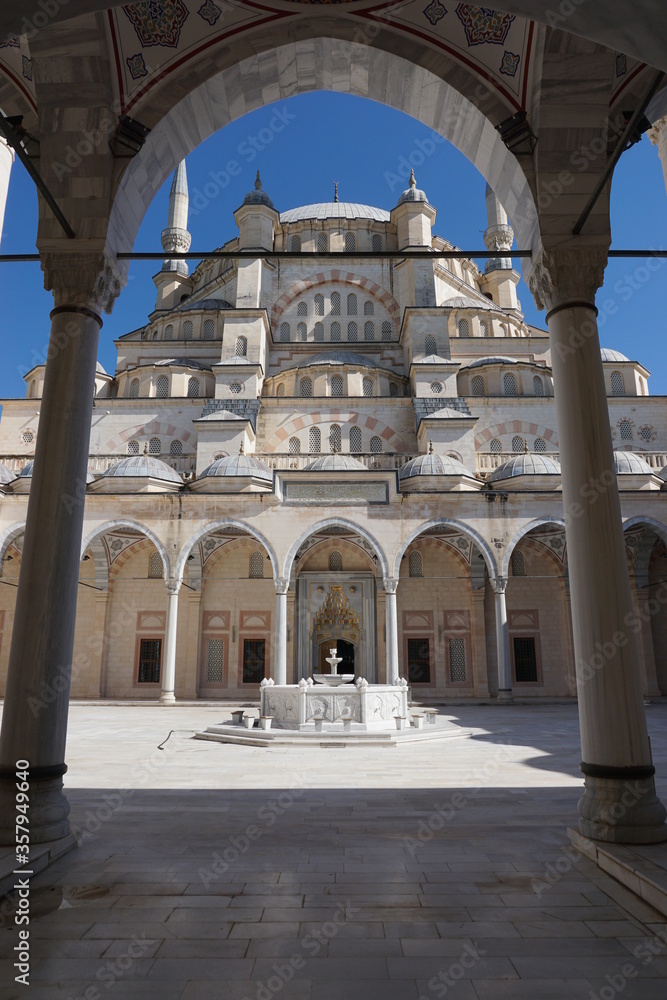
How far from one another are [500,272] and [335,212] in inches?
306

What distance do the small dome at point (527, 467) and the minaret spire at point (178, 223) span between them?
18.6 m

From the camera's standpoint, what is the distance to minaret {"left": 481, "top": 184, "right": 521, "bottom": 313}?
98.4 feet

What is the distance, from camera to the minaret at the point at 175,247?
30.3 metres

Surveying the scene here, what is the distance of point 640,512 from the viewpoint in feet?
57.5

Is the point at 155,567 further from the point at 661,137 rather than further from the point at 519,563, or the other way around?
the point at 661,137

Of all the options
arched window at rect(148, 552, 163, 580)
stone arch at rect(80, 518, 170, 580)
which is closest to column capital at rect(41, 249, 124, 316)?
stone arch at rect(80, 518, 170, 580)

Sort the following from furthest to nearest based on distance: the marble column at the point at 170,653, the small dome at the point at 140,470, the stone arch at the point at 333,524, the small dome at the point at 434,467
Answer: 1. the small dome at the point at 434,467
2. the small dome at the point at 140,470
3. the stone arch at the point at 333,524
4. the marble column at the point at 170,653

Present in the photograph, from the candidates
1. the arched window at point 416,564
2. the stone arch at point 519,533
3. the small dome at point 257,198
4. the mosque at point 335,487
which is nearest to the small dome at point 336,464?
the mosque at point 335,487

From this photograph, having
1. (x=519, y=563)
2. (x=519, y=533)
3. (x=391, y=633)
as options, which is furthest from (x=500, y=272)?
(x=391, y=633)

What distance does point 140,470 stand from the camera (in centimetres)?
1873

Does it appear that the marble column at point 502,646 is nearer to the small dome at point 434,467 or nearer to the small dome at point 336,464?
the small dome at point 434,467

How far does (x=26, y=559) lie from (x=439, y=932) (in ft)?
10.0

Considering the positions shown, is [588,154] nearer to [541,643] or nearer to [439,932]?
[439,932]

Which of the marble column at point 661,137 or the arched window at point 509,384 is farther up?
the arched window at point 509,384
